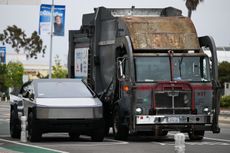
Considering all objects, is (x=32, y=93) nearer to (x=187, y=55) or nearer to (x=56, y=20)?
(x=187, y=55)

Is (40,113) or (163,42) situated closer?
(40,113)

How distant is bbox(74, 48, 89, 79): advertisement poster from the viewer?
981 inches

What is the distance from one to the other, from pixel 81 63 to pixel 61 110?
5191 mm

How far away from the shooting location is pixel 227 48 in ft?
465

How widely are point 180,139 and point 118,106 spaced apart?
9601mm

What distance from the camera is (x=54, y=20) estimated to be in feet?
149

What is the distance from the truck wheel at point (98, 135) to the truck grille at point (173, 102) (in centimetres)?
159

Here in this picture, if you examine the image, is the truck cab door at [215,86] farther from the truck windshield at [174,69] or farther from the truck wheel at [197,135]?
the truck wheel at [197,135]

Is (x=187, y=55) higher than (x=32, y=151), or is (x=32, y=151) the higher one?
(x=187, y=55)

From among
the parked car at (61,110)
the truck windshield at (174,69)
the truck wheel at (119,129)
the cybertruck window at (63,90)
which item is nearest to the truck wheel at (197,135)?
the truck windshield at (174,69)

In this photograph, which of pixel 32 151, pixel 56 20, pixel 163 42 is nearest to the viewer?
pixel 32 151

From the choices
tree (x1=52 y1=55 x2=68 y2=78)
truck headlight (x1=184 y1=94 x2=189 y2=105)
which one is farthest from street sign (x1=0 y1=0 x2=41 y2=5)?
tree (x1=52 y1=55 x2=68 y2=78)

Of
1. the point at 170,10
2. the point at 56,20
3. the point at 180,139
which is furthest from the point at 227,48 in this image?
the point at 180,139

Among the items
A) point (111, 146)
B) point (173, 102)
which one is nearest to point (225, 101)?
point (173, 102)
